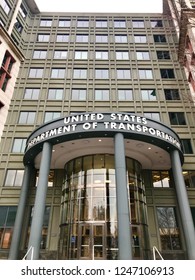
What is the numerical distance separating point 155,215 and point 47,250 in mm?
10788

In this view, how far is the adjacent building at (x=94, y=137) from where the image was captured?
16297mm

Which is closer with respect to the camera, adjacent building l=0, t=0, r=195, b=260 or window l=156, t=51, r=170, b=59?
adjacent building l=0, t=0, r=195, b=260

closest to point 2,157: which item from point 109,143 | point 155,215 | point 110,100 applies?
point 109,143

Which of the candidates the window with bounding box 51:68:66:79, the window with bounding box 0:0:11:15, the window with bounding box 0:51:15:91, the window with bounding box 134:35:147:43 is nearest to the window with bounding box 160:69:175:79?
the window with bounding box 134:35:147:43

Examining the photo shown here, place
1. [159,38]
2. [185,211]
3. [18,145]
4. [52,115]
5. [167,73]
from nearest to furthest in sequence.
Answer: [185,211], [18,145], [52,115], [167,73], [159,38]

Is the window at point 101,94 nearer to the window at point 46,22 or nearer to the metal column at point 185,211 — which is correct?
the metal column at point 185,211

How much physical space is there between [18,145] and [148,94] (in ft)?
59.4

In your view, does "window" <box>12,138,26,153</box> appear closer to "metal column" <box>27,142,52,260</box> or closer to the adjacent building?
the adjacent building

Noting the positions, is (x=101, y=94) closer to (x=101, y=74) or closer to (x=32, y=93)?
(x=101, y=74)

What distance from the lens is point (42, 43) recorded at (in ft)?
111

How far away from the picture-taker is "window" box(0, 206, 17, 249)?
1962 centimetres

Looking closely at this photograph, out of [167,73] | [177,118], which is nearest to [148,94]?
[177,118]

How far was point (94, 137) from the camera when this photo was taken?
55.1 ft

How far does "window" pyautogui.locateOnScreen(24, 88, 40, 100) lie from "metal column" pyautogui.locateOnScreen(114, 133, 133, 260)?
16.9 m
